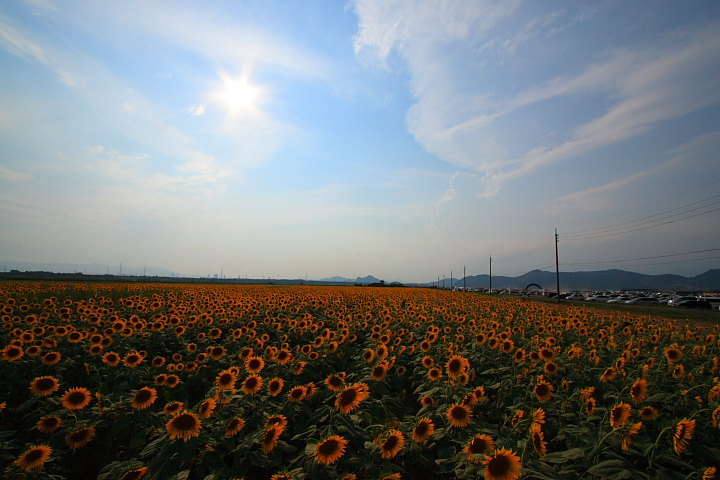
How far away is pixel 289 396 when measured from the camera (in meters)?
4.12

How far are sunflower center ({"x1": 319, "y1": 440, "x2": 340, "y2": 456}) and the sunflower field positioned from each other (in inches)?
0.4

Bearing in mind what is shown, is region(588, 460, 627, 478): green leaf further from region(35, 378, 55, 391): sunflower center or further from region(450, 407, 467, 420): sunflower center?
region(35, 378, 55, 391): sunflower center

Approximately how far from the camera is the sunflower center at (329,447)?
2.85m

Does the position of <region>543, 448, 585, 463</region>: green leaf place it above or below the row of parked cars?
above

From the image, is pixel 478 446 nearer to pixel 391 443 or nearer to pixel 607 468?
pixel 391 443

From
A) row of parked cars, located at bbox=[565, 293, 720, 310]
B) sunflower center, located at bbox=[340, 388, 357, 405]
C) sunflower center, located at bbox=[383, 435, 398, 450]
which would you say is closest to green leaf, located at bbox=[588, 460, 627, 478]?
sunflower center, located at bbox=[383, 435, 398, 450]

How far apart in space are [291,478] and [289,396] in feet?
5.22

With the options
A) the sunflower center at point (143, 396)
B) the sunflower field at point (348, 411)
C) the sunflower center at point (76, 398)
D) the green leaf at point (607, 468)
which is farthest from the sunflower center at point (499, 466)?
the sunflower center at point (76, 398)

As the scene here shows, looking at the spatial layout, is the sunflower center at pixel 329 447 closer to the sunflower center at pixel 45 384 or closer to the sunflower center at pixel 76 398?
the sunflower center at pixel 76 398

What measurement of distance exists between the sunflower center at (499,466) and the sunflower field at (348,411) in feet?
0.04

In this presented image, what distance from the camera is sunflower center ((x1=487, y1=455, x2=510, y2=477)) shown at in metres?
2.46

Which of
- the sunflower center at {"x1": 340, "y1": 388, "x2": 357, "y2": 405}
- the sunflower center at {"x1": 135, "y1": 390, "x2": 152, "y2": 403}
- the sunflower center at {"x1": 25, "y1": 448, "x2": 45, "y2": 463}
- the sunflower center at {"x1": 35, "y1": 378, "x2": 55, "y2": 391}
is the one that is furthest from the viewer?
the sunflower center at {"x1": 35, "y1": 378, "x2": 55, "y2": 391}

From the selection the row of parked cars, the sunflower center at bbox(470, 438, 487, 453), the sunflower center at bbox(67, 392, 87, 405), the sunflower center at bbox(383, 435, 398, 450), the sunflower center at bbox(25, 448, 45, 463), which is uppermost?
the sunflower center at bbox(470, 438, 487, 453)

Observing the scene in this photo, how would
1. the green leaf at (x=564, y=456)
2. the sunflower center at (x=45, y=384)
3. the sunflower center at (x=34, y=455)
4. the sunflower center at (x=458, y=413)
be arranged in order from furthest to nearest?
the sunflower center at (x=45, y=384)
the sunflower center at (x=458, y=413)
the sunflower center at (x=34, y=455)
the green leaf at (x=564, y=456)
